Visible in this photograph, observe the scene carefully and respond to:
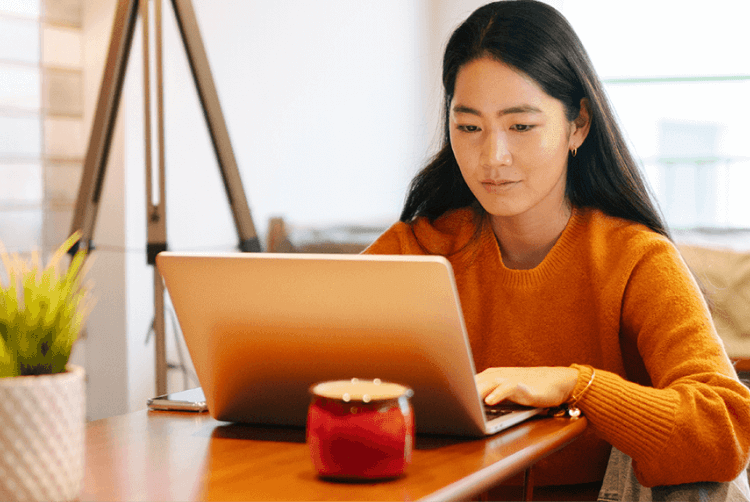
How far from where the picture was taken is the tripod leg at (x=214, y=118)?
1844mm

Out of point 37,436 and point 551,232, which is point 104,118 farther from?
point 37,436

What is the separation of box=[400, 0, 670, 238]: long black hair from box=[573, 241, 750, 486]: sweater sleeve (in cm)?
29

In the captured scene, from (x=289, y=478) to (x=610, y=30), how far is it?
4.16 m

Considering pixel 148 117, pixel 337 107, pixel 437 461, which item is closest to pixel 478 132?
pixel 437 461

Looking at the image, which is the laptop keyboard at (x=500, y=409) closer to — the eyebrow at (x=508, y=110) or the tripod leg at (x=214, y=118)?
the eyebrow at (x=508, y=110)

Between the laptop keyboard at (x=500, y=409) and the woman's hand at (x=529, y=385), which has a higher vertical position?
the woman's hand at (x=529, y=385)

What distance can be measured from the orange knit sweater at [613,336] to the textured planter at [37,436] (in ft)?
1.81

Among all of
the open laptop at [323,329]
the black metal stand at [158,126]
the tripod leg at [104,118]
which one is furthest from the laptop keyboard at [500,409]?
the tripod leg at [104,118]

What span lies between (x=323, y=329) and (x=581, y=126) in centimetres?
71

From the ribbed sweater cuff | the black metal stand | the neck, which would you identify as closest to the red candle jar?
the ribbed sweater cuff

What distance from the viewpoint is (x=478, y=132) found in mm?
1158

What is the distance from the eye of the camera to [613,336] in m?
1.12

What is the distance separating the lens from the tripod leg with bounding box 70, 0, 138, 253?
72.8 inches

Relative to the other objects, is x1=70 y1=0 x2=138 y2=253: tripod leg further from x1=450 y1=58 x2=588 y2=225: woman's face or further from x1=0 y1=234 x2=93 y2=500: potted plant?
x1=0 y1=234 x2=93 y2=500: potted plant
